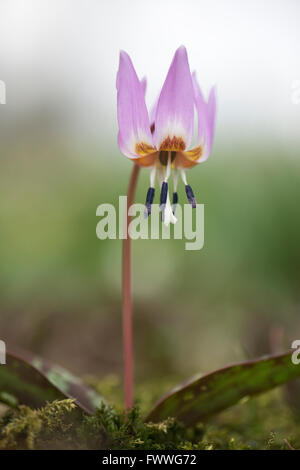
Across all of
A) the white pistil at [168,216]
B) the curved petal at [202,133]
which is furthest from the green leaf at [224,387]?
the curved petal at [202,133]

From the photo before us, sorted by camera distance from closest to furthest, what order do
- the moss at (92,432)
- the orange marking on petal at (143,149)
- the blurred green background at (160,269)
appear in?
the moss at (92,432) → the orange marking on petal at (143,149) → the blurred green background at (160,269)

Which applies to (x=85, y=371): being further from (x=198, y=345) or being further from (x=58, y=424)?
(x=58, y=424)

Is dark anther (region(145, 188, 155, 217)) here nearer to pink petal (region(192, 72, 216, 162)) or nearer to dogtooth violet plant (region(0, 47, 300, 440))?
dogtooth violet plant (region(0, 47, 300, 440))

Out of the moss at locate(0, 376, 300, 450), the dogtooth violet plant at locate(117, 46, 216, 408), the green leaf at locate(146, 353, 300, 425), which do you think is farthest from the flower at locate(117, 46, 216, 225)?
the moss at locate(0, 376, 300, 450)

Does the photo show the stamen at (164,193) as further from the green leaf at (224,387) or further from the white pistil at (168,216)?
the green leaf at (224,387)

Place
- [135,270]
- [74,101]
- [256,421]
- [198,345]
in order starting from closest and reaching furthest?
[256,421]
[198,345]
[135,270]
[74,101]

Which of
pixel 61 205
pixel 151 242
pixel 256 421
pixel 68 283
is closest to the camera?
pixel 256 421

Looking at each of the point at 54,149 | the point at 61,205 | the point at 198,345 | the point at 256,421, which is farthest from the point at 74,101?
the point at 256,421
